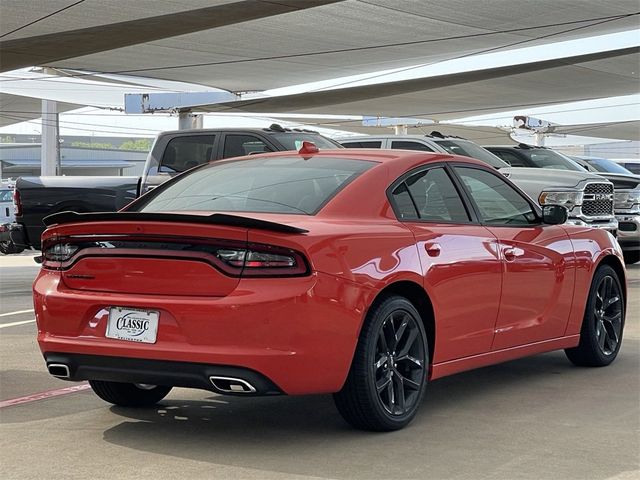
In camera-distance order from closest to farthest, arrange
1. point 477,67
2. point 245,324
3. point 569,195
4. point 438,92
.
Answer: point 245,324
point 569,195
point 477,67
point 438,92

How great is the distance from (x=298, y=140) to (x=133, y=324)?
381 inches

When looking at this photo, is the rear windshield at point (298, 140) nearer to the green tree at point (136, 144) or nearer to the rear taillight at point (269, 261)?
the rear taillight at point (269, 261)

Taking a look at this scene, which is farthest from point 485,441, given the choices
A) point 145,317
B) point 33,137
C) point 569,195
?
point 33,137

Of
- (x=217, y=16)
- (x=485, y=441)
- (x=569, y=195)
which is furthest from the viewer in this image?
(x=217, y=16)

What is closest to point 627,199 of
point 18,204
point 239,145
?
point 239,145

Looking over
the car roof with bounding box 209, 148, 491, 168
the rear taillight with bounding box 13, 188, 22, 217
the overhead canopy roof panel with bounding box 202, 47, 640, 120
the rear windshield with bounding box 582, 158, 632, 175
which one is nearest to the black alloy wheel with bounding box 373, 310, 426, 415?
the car roof with bounding box 209, 148, 491, 168

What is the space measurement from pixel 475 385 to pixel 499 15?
14198 millimetres

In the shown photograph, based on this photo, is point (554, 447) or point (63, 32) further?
point (63, 32)

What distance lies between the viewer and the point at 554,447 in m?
5.79

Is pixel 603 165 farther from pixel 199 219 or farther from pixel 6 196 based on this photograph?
pixel 199 219

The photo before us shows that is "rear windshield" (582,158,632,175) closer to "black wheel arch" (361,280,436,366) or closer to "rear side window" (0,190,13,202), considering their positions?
"rear side window" (0,190,13,202)

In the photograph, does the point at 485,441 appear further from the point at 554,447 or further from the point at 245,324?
the point at 245,324

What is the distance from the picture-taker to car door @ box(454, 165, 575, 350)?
23.6 ft

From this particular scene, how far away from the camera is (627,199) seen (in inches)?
721
